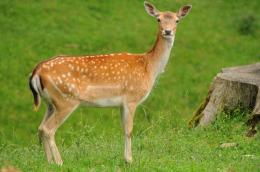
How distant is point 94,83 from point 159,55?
1.23 metres

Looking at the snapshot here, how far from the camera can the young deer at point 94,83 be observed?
402 inches

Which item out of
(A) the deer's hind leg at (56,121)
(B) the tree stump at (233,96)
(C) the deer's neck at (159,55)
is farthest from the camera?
(B) the tree stump at (233,96)

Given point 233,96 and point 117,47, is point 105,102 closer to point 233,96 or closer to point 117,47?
point 233,96

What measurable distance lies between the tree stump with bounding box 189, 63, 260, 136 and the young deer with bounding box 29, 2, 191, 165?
2.37 m

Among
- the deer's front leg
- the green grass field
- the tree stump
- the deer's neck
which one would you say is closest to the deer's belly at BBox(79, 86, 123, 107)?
the deer's front leg

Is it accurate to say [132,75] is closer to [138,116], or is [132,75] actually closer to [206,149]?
[206,149]

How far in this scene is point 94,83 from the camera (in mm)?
10484

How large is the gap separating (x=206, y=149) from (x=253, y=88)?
188 centimetres

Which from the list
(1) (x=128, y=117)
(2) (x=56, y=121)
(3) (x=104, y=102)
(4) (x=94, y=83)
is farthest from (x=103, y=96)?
(2) (x=56, y=121)

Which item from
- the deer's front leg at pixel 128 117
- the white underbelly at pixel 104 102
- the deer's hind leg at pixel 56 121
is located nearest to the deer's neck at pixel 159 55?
the deer's front leg at pixel 128 117

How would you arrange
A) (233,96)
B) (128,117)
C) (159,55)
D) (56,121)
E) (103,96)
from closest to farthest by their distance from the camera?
(56,121)
(103,96)
(128,117)
(159,55)
(233,96)

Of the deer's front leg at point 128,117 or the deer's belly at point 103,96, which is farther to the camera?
the deer's front leg at point 128,117

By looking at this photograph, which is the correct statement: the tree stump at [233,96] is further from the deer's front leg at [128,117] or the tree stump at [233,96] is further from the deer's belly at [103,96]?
the deer's belly at [103,96]

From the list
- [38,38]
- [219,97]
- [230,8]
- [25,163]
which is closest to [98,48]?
[38,38]
